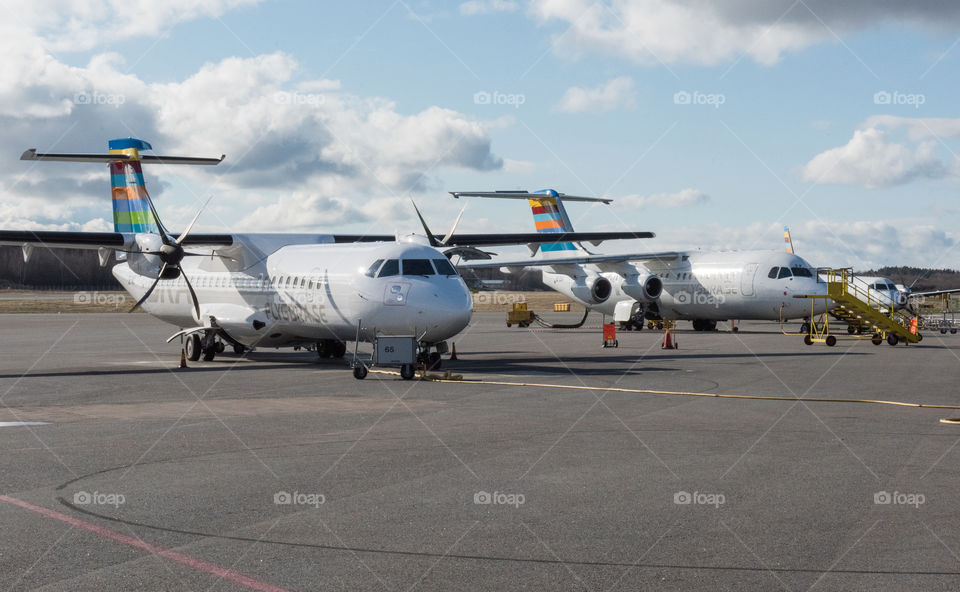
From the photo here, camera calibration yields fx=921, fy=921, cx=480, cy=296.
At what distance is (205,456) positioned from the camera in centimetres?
1004

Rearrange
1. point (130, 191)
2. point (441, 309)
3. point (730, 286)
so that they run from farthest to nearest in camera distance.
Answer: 1. point (730, 286)
2. point (130, 191)
3. point (441, 309)

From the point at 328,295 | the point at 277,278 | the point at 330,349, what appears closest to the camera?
the point at 328,295

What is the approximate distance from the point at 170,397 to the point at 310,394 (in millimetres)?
2382

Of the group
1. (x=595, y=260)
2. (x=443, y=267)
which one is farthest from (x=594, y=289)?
(x=443, y=267)

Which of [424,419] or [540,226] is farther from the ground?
[540,226]

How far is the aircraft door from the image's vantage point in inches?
1452

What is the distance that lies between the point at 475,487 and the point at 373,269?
12869 mm

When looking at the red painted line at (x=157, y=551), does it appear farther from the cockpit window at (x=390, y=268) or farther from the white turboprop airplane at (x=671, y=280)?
the white turboprop airplane at (x=671, y=280)

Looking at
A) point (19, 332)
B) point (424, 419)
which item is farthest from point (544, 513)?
point (19, 332)

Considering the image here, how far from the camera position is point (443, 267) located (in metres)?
21.1

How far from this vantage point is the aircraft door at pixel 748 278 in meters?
36.9

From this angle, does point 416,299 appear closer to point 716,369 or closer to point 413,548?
point 716,369

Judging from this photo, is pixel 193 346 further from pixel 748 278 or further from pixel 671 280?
pixel 671 280

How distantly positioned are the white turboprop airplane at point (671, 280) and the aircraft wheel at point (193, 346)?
1328cm
